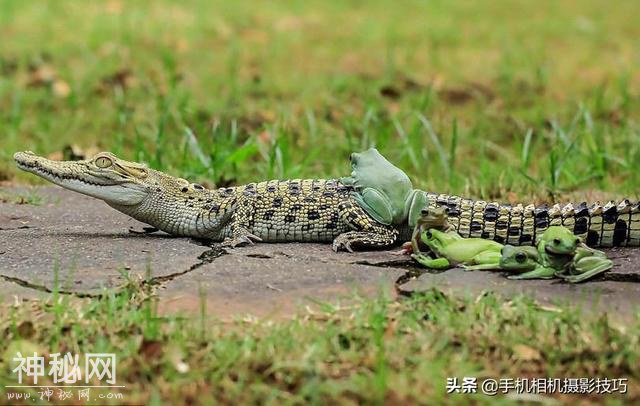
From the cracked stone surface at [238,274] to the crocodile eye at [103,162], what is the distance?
0.38 m

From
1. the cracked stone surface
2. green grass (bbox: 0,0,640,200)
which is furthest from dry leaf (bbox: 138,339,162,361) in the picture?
green grass (bbox: 0,0,640,200)

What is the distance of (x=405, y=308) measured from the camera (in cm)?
390

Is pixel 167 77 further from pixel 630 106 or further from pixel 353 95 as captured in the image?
pixel 630 106

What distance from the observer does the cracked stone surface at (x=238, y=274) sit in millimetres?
4008

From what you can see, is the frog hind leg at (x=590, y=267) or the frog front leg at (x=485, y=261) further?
the frog front leg at (x=485, y=261)

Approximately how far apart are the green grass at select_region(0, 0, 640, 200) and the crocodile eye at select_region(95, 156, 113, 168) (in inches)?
58.0

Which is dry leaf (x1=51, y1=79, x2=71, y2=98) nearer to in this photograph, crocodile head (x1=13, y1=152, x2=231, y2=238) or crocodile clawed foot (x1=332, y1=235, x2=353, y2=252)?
crocodile head (x1=13, y1=152, x2=231, y2=238)

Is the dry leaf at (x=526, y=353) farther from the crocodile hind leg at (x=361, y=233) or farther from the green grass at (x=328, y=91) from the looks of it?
the green grass at (x=328, y=91)

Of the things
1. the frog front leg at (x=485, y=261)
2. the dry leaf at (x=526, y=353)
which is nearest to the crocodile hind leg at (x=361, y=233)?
the frog front leg at (x=485, y=261)

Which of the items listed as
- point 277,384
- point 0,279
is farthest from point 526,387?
point 0,279

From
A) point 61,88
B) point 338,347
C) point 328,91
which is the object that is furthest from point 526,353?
point 61,88

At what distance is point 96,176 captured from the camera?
505 cm

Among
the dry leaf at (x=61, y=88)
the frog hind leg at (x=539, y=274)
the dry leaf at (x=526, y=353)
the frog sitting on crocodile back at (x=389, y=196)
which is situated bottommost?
the dry leaf at (x=526, y=353)

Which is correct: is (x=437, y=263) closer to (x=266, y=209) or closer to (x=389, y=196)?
(x=389, y=196)
